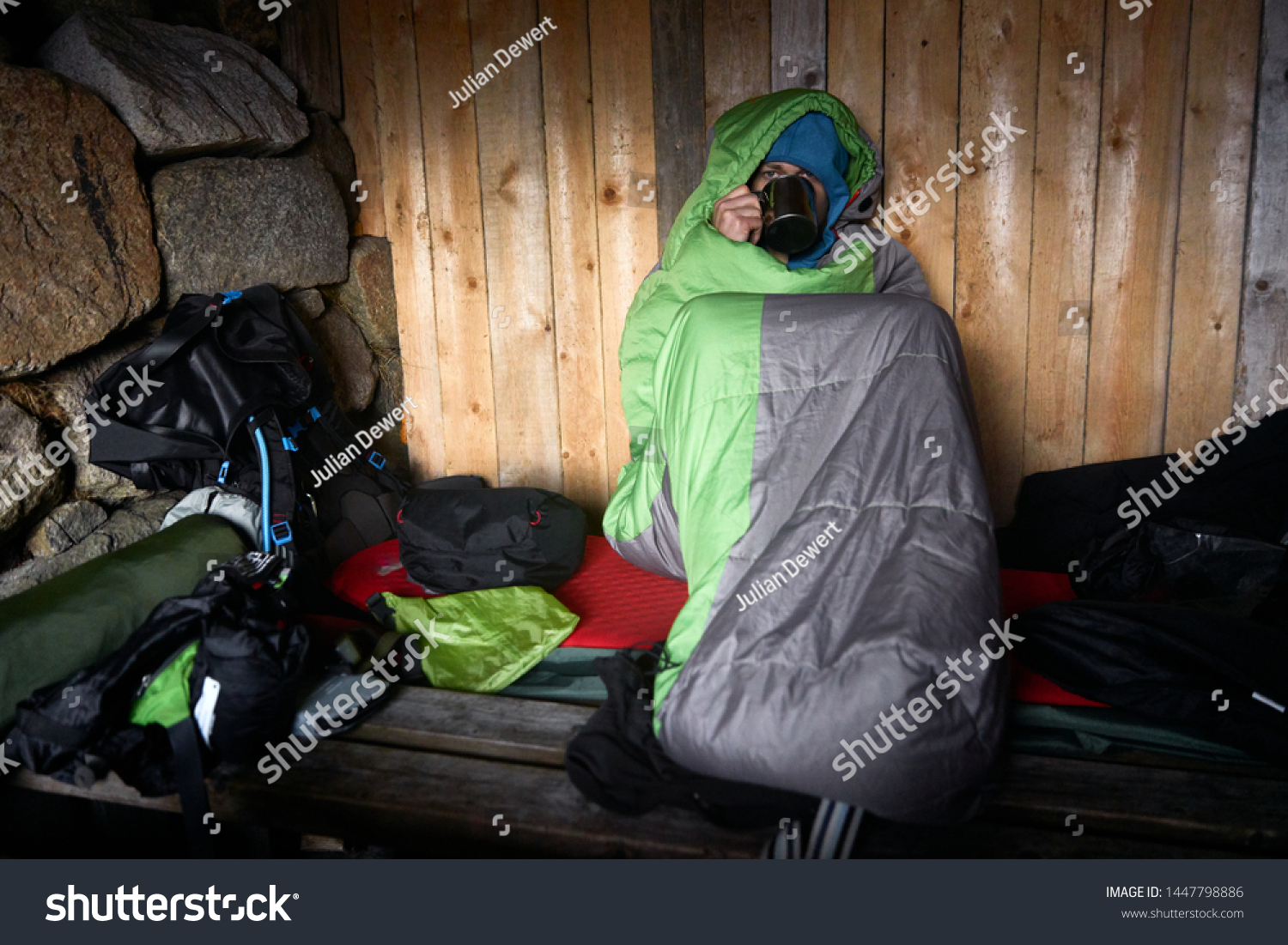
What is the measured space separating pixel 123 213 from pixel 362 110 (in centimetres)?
73

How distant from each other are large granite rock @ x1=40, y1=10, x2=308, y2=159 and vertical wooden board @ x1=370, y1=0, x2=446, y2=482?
0.71ft

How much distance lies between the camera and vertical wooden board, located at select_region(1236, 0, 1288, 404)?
156 centimetres

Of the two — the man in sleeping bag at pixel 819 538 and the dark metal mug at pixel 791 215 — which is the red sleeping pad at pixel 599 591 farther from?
the dark metal mug at pixel 791 215

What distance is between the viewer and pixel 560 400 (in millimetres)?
2062

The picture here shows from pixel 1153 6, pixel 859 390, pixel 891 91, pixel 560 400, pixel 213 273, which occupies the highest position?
pixel 1153 6

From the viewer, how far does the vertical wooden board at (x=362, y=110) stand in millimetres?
2035

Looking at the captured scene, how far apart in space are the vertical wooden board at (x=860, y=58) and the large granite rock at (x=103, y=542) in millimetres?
1522

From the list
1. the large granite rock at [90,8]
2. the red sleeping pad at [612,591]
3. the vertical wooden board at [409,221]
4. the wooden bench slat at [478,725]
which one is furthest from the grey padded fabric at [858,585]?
the large granite rock at [90,8]

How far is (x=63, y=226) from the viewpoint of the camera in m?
1.42

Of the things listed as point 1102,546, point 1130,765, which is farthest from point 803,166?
point 1130,765

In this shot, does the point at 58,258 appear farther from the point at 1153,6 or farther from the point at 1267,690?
the point at 1153,6

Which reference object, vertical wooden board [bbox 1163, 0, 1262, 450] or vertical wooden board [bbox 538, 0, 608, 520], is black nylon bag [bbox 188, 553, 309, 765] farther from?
vertical wooden board [bbox 1163, 0, 1262, 450]

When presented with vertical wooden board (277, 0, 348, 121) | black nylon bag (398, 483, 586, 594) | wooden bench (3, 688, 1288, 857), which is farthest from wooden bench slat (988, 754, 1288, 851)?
vertical wooden board (277, 0, 348, 121)
